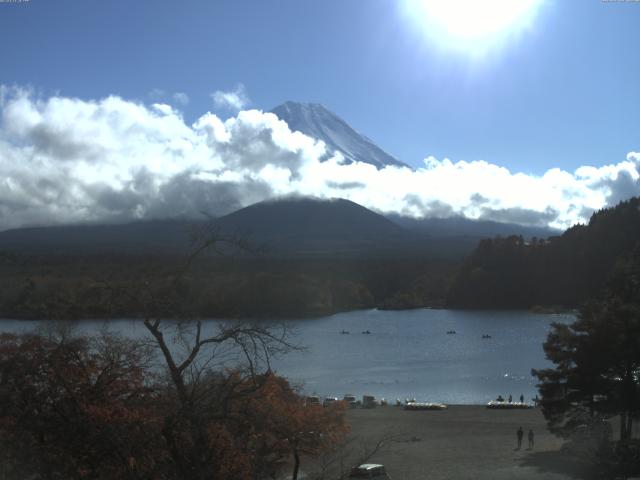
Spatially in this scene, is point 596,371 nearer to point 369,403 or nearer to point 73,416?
point 73,416

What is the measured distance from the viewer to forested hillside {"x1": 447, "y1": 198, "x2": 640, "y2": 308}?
233 ft

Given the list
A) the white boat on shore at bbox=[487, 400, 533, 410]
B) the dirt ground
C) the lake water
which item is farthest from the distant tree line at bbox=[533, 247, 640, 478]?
the white boat on shore at bbox=[487, 400, 533, 410]

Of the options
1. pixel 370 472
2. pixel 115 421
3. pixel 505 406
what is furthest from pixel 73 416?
pixel 505 406

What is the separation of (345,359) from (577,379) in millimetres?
24849

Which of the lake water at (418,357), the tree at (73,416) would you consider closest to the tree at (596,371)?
the lake water at (418,357)

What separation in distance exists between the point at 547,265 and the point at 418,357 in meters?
40.9

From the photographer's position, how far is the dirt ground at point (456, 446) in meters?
11.3

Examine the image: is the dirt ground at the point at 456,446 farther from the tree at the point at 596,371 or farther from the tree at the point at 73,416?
the tree at the point at 73,416

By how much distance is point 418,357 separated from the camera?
125 ft

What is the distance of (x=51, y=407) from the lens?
5.43 metres

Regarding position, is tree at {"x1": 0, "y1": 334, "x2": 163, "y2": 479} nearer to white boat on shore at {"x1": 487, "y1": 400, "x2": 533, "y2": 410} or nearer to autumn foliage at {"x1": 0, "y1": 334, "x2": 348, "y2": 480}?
autumn foliage at {"x1": 0, "y1": 334, "x2": 348, "y2": 480}

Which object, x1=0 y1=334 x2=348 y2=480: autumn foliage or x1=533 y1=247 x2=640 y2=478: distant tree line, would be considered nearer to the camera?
x1=0 y1=334 x2=348 y2=480: autumn foliage

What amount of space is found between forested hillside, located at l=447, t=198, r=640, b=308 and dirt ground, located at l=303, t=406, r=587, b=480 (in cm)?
5407


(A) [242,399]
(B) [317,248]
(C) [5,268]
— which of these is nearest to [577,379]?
(A) [242,399]
